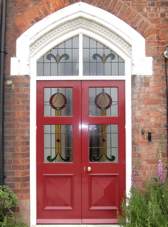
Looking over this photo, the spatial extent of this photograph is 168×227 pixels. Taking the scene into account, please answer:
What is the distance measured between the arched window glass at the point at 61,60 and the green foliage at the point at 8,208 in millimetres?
2096

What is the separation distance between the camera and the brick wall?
29.9 feet

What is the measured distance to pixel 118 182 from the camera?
9281 millimetres

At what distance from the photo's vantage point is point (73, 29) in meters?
9.34

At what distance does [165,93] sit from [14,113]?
2.56 metres

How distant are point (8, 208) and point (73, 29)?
3.20 m

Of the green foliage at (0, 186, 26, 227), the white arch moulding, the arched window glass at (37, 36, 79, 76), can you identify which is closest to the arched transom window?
the arched window glass at (37, 36, 79, 76)

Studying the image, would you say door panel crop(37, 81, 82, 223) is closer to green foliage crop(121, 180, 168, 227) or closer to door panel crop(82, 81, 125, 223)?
door panel crop(82, 81, 125, 223)

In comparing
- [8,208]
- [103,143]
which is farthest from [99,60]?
[8,208]

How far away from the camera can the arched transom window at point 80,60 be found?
30.7 ft

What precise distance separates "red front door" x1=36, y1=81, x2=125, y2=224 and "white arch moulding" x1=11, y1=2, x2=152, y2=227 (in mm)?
118

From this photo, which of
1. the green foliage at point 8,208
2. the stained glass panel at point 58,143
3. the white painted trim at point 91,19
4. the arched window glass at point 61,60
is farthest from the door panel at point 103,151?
the green foliage at point 8,208

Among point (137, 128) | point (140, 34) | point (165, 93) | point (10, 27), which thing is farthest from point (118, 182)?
point (10, 27)

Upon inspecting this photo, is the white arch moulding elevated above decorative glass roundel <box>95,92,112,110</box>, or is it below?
above

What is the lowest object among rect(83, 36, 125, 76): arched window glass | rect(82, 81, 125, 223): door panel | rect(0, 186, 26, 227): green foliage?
rect(0, 186, 26, 227): green foliage
